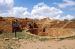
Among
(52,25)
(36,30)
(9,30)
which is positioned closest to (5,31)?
(9,30)

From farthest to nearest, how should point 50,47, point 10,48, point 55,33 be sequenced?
point 55,33
point 50,47
point 10,48

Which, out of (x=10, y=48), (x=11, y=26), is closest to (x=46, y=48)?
(x=10, y=48)

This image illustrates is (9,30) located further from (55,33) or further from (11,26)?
(55,33)

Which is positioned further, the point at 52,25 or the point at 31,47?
the point at 52,25

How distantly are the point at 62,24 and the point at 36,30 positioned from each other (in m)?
11.9

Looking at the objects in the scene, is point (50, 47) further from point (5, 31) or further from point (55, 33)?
point (55, 33)

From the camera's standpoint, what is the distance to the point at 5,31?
22.6m

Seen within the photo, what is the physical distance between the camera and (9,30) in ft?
74.6

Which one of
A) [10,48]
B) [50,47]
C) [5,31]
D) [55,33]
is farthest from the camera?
[55,33]

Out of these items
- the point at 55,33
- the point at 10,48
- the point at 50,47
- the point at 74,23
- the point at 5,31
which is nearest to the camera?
the point at 10,48

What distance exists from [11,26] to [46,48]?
1027 cm

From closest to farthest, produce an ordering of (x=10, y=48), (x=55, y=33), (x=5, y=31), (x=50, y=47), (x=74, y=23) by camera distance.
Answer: (x=10, y=48)
(x=50, y=47)
(x=5, y=31)
(x=55, y=33)
(x=74, y=23)

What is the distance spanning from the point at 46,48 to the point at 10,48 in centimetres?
249

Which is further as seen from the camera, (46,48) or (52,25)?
(52,25)
